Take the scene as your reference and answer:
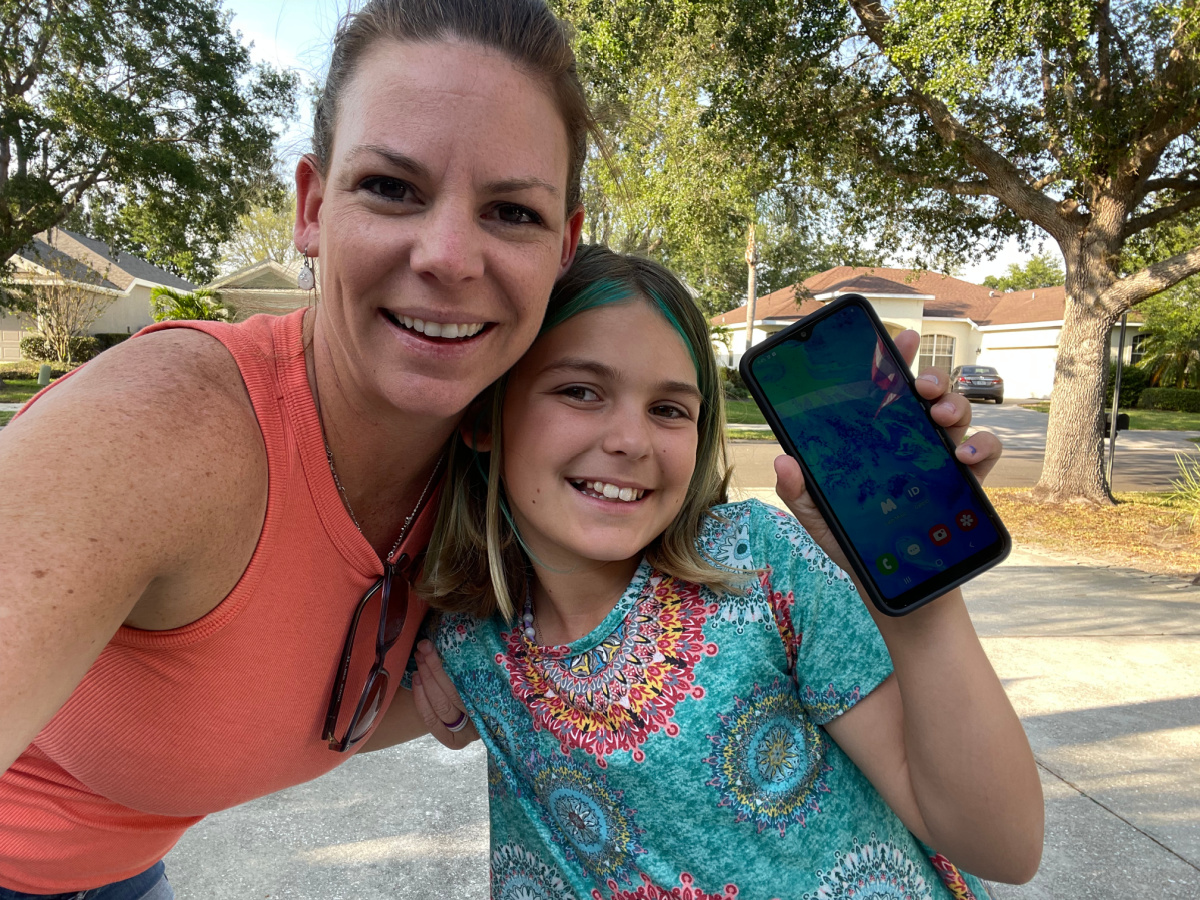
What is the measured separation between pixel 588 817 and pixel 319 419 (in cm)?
82

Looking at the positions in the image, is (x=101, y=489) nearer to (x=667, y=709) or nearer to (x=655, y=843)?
(x=667, y=709)

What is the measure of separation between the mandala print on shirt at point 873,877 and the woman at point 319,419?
0.86m

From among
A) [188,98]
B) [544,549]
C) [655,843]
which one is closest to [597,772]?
[655,843]

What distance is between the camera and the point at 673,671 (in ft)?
4.30

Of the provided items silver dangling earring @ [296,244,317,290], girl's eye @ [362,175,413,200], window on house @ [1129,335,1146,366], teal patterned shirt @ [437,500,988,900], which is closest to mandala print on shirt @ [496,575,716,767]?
teal patterned shirt @ [437,500,988,900]

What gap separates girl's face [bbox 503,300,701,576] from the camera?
140 centimetres

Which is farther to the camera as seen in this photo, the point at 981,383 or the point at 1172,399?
the point at 981,383

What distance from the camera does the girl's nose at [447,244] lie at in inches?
47.6

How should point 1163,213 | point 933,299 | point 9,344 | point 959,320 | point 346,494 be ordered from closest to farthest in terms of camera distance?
point 346,494, point 1163,213, point 9,344, point 933,299, point 959,320

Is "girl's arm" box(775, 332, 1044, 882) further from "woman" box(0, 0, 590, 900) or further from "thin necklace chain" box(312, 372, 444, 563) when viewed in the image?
"thin necklace chain" box(312, 372, 444, 563)

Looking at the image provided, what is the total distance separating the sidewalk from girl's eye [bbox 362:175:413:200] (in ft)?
6.87

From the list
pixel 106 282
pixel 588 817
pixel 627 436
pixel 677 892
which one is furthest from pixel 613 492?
pixel 106 282

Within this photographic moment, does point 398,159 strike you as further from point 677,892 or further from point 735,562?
point 677,892

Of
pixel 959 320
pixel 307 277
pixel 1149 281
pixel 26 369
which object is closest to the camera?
pixel 307 277
